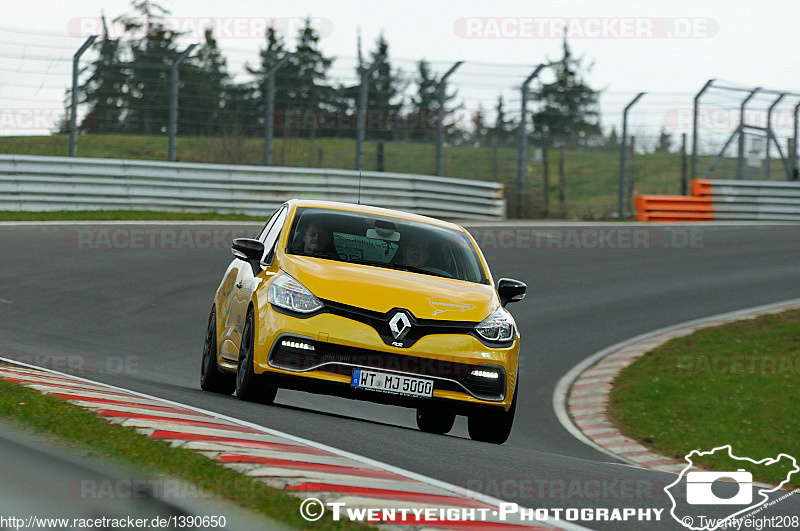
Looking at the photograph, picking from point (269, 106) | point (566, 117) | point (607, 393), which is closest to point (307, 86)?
point (269, 106)

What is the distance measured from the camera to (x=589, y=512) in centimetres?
511

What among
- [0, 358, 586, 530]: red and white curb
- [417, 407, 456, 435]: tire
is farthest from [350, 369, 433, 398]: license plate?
[417, 407, 456, 435]: tire

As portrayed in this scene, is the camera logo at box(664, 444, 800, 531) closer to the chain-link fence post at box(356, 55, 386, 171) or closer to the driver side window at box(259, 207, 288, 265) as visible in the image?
the driver side window at box(259, 207, 288, 265)

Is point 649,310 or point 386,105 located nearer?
point 649,310

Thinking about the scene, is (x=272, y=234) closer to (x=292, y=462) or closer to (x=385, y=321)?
(x=385, y=321)

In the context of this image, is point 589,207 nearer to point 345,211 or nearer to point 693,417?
point 693,417

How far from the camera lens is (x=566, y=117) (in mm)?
26703

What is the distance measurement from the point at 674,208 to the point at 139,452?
23409mm

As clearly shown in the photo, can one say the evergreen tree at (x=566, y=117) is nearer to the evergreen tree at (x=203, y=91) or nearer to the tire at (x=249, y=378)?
the evergreen tree at (x=203, y=91)

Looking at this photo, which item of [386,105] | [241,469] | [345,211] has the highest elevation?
[386,105]

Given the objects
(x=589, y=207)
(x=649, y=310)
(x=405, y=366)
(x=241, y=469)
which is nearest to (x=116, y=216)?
(x=649, y=310)

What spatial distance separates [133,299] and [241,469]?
9818 millimetres

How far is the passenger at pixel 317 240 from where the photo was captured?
8352 mm

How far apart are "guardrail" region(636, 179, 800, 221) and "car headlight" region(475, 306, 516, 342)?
1992cm
